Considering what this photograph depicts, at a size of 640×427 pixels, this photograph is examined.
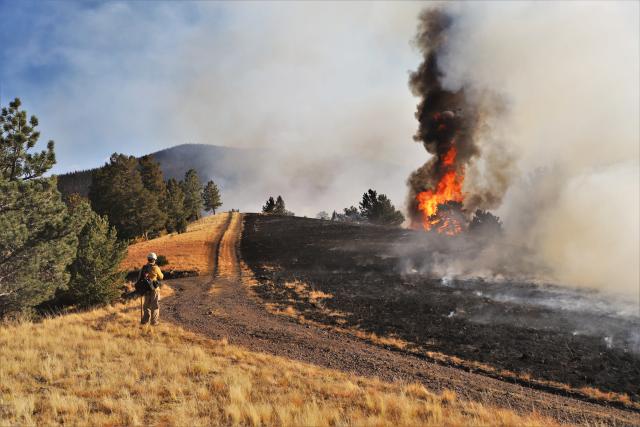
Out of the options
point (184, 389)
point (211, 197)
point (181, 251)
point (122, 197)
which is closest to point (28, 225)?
point (184, 389)

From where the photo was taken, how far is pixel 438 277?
32.7 meters

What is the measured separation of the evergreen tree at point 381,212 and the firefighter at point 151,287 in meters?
66.3

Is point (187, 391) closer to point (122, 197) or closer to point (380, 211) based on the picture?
point (122, 197)

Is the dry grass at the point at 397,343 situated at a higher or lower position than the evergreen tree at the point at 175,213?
lower

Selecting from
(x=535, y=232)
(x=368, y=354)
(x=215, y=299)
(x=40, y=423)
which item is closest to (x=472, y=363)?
(x=368, y=354)

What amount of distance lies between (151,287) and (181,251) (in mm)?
32934

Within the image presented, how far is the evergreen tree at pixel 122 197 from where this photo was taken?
48656 millimetres

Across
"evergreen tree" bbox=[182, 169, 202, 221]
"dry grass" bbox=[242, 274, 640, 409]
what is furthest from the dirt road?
"evergreen tree" bbox=[182, 169, 202, 221]

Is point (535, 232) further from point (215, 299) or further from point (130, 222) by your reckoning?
point (130, 222)

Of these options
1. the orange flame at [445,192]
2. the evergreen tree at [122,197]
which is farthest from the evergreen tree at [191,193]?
the orange flame at [445,192]

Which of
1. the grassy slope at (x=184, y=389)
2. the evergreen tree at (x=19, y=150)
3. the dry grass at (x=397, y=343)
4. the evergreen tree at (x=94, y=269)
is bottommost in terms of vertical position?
the dry grass at (x=397, y=343)

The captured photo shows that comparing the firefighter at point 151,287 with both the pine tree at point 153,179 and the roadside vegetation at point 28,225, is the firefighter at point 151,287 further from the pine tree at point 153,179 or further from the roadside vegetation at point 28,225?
the pine tree at point 153,179

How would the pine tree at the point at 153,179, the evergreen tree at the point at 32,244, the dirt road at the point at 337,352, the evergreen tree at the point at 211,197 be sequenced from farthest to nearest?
the evergreen tree at the point at 211,197
the pine tree at the point at 153,179
the evergreen tree at the point at 32,244
the dirt road at the point at 337,352

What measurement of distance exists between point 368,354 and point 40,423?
10969 millimetres
